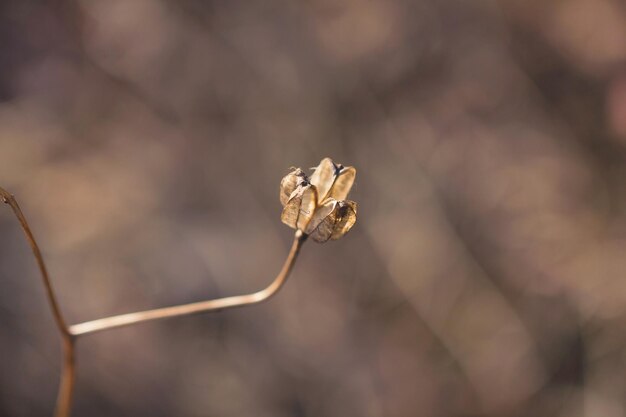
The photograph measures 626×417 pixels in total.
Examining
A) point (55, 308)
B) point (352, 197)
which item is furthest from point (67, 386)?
point (352, 197)

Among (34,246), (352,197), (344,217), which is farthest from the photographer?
(352,197)

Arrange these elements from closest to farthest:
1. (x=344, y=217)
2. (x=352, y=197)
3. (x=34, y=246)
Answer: (x=34, y=246), (x=344, y=217), (x=352, y=197)

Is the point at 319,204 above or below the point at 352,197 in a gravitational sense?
below

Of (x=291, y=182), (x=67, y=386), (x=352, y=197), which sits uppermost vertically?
(x=352, y=197)

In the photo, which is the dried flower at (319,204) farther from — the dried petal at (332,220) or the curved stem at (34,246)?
the curved stem at (34,246)

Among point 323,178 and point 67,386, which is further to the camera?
point 323,178

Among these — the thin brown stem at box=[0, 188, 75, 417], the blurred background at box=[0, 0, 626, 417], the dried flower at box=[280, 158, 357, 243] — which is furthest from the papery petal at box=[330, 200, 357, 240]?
the blurred background at box=[0, 0, 626, 417]

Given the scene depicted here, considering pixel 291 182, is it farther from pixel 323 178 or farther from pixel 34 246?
pixel 34 246

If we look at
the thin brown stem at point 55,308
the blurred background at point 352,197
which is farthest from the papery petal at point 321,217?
the blurred background at point 352,197
